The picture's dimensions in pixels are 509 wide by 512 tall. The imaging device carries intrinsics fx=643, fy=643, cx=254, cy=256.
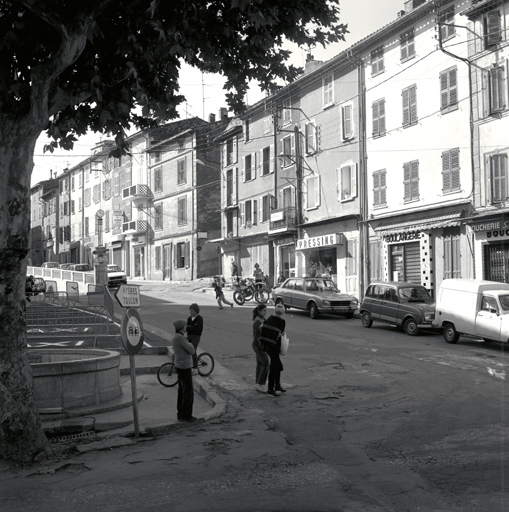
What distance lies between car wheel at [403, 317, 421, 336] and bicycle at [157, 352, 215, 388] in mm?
8459

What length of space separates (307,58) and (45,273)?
41324mm

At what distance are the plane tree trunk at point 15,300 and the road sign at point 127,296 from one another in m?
1.50

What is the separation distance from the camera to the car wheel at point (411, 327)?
1944 centimetres

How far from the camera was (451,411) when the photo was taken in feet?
30.6

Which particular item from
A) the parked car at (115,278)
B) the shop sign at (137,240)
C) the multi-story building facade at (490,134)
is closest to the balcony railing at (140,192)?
the shop sign at (137,240)

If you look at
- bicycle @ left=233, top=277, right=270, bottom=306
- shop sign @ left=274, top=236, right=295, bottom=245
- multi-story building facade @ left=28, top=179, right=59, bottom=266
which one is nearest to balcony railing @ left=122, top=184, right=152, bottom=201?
shop sign @ left=274, top=236, right=295, bottom=245

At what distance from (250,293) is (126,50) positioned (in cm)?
2166

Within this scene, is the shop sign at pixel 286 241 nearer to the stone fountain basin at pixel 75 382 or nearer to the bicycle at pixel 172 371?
the bicycle at pixel 172 371

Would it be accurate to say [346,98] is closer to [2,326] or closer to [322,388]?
[322,388]

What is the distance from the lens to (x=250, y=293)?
96.9 feet

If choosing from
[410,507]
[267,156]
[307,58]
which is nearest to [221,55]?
[307,58]

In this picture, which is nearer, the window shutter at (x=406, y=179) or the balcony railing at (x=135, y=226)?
the window shutter at (x=406, y=179)

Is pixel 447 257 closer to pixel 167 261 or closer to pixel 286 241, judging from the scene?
pixel 286 241

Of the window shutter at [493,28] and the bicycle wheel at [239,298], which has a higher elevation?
the window shutter at [493,28]
